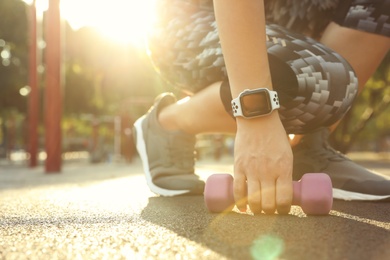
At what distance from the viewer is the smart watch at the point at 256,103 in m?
1.11

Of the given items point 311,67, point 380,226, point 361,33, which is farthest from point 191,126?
point 380,226

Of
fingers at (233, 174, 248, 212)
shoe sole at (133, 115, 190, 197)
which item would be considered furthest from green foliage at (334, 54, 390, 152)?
fingers at (233, 174, 248, 212)

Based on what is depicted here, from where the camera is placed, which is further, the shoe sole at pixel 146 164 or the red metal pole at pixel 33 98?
the red metal pole at pixel 33 98

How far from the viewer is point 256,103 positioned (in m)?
1.12

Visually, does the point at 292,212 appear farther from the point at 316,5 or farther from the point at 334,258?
the point at 316,5

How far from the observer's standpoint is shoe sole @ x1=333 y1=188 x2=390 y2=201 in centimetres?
143

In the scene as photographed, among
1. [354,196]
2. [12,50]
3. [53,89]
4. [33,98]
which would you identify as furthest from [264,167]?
[12,50]

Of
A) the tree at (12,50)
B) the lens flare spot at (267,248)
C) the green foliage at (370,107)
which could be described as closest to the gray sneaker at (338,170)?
the lens flare spot at (267,248)

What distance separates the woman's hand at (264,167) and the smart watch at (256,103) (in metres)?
0.02

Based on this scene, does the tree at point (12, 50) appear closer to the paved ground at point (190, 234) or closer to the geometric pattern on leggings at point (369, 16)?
the geometric pattern on leggings at point (369, 16)

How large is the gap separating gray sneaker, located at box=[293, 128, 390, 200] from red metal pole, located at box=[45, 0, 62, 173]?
3.64 m

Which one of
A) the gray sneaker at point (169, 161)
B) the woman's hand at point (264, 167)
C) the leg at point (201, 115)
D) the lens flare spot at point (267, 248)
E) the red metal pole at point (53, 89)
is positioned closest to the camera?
the lens flare spot at point (267, 248)

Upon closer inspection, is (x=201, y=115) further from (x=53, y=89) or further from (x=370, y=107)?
(x=370, y=107)

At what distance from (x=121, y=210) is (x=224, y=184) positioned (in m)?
0.36
